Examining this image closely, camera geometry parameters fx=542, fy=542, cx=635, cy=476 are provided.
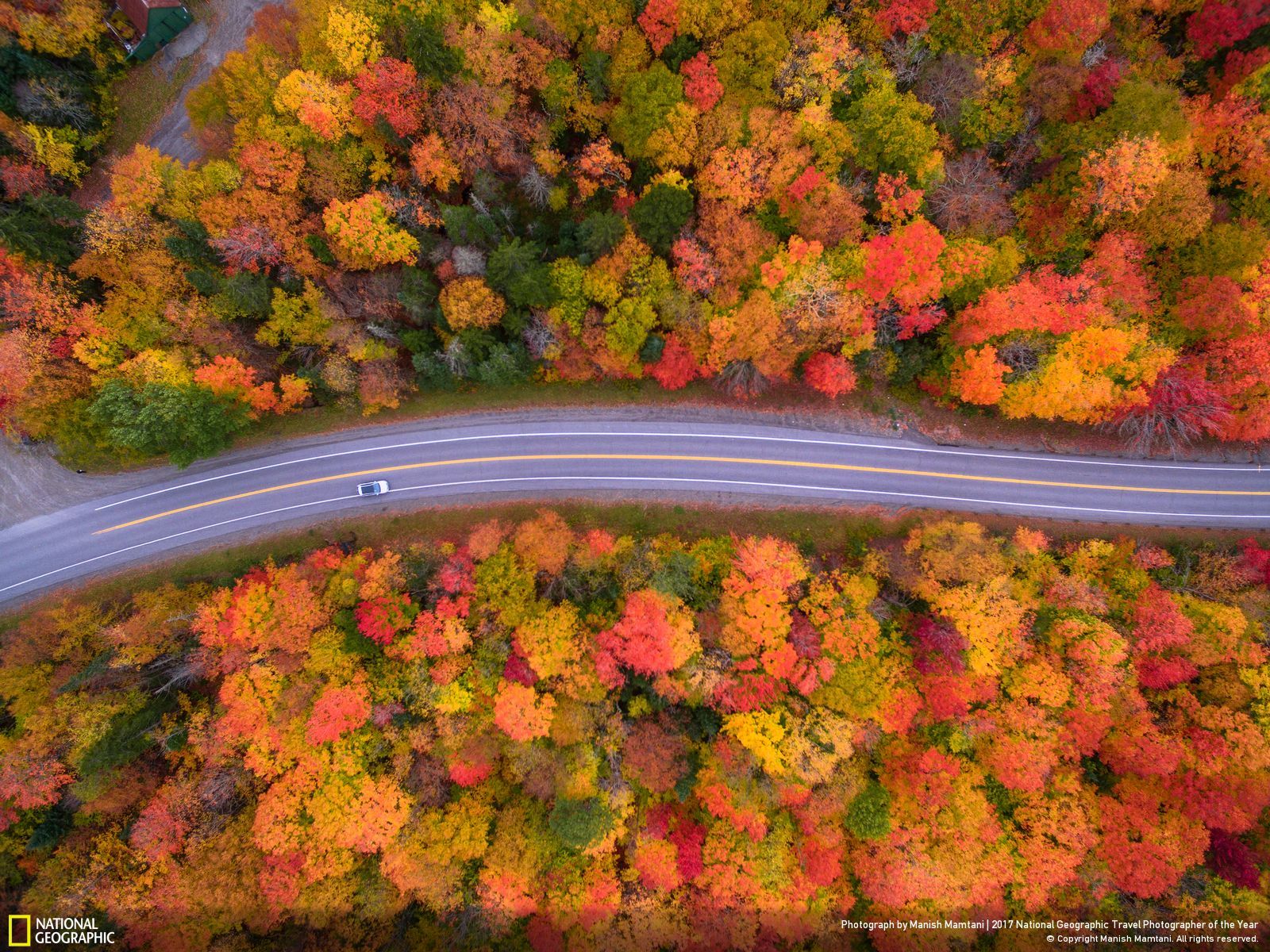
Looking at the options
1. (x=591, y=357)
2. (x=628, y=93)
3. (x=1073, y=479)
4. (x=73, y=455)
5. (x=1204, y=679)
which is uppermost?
(x=628, y=93)

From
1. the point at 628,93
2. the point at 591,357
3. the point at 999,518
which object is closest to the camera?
the point at 628,93

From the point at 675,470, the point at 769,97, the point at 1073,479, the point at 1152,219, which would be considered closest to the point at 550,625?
the point at 675,470

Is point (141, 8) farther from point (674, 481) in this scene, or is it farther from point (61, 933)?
point (61, 933)

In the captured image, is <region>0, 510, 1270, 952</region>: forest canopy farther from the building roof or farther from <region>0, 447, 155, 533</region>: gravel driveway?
the building roof

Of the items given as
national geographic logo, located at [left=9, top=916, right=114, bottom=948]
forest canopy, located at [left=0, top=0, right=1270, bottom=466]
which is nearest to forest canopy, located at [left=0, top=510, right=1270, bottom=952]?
national geographic logo, located at [left=9, top=916, right=114, bottom=948]

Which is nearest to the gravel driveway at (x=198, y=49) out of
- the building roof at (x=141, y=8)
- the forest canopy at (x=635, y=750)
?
the building roof at (x=141, y=8)

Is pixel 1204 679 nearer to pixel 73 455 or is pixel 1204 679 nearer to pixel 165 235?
pixel 165 235
